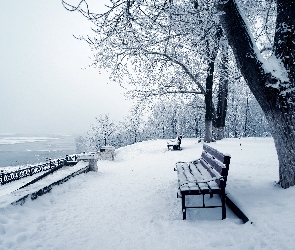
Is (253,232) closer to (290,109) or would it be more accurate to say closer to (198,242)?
(198,242)

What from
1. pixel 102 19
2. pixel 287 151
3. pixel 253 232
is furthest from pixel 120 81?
pixel 253 232

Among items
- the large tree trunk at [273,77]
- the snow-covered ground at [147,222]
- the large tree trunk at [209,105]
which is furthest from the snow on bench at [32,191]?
the large tree trunk at [209,105]

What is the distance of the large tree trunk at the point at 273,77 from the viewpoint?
4.24 meters

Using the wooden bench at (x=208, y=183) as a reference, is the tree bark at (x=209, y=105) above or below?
above

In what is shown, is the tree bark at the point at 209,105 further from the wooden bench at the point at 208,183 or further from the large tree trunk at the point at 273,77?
the large tree trunk at the point at 273,77

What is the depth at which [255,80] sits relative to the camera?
4.43 meters

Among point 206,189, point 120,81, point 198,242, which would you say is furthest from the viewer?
point 120,81

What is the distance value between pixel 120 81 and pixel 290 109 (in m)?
5.39

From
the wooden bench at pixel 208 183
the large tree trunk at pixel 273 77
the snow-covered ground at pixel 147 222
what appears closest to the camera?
the snow-covered ground at pixel 147 222

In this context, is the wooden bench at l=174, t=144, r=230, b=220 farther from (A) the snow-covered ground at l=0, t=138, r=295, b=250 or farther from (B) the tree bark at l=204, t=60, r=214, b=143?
(B) the tree bark at l=204, t=60, r=214, b=143

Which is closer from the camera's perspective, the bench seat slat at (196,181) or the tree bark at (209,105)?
the bench seat slat at (196,181)

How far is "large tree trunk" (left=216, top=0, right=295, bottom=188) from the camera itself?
424cm

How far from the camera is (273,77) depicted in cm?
425

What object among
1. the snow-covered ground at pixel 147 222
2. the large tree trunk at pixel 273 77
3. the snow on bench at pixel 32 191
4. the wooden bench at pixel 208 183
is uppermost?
the large tree trunk at pixel 273 77
